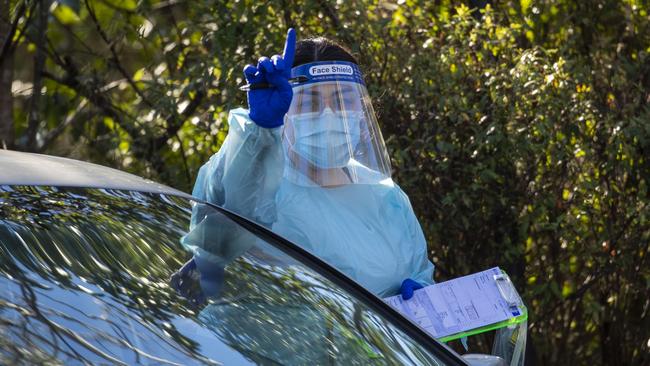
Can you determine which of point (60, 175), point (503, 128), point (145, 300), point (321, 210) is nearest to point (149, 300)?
point (145, 300)

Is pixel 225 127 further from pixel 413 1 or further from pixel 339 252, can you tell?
pixel 339 252

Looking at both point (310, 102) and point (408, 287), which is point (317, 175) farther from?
point (408, 287)

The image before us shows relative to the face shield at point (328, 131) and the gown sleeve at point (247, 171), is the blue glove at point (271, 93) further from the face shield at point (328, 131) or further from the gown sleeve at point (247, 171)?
the face shield at point (328, 131)

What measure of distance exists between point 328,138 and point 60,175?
0.88m

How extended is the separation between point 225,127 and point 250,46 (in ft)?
1.23

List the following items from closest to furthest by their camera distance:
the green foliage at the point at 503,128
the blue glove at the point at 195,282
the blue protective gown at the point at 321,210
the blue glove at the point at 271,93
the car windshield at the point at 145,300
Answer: the car windshield at the point at 145,300 → the blue glove at the point at 195,282 → the blue glove at the point at 271,93 → the blue protective gown at the point at 321,210 → the green foliage at the point at 503,128

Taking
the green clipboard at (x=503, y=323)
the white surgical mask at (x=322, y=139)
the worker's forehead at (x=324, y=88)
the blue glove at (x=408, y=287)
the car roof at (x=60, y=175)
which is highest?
the worker's forehead at (x=324, y=88)

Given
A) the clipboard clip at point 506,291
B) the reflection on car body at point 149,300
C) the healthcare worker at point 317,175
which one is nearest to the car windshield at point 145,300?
the reflection on car body at point 149,300

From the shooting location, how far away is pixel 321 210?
2.77 meters

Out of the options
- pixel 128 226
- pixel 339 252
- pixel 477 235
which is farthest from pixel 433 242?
pixel 128 226

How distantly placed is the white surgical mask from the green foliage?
1104 mm

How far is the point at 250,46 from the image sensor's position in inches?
176

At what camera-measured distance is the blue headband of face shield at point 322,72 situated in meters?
2.91

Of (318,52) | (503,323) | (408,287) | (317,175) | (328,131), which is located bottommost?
(503,323)
